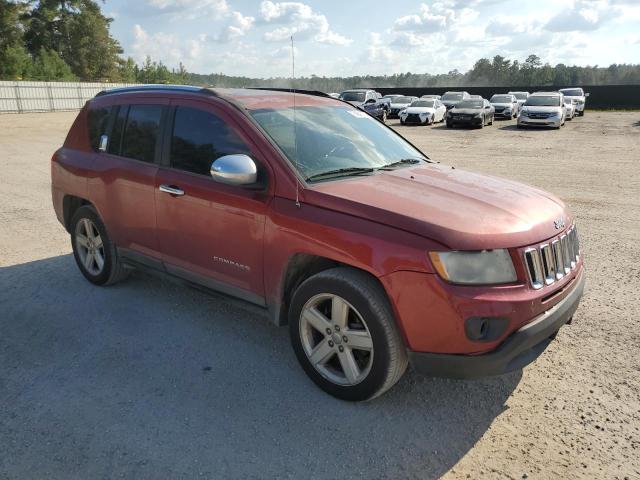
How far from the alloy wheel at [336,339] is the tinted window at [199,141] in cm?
121

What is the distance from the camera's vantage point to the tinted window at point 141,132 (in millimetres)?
4242

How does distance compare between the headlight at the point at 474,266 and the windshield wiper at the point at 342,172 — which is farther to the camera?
the windshield wiper at the point at 342,172

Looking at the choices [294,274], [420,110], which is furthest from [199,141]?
[420,110]

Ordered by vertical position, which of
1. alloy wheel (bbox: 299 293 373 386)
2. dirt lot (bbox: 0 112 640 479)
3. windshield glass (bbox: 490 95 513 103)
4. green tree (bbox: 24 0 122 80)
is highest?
green tree (bbox: 24 0 122 80)

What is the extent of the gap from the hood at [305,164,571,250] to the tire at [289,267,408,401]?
42 centimetres

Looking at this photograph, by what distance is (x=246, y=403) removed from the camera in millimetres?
3189

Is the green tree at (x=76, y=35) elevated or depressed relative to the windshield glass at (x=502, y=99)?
elevated

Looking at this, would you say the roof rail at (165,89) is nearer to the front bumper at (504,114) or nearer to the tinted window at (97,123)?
the tinted window at (97,123)

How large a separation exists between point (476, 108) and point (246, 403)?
25.4 metres

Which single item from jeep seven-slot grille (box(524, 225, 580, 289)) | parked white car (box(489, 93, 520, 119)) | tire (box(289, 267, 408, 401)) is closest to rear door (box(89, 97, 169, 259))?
tire (box(289, 267, 408, 401))

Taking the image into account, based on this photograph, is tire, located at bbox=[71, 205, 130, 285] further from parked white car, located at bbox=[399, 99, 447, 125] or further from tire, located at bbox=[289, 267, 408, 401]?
parked white car, located at bbox=[399, 99, 447, 125]

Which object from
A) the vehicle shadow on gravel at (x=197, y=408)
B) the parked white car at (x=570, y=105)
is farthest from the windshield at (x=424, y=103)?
the vehicle shadow on gravel at (x=197, y=408)

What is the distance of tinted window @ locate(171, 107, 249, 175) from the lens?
3689 millimetres

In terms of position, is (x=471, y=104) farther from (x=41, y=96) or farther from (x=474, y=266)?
(x=41, y=96)
